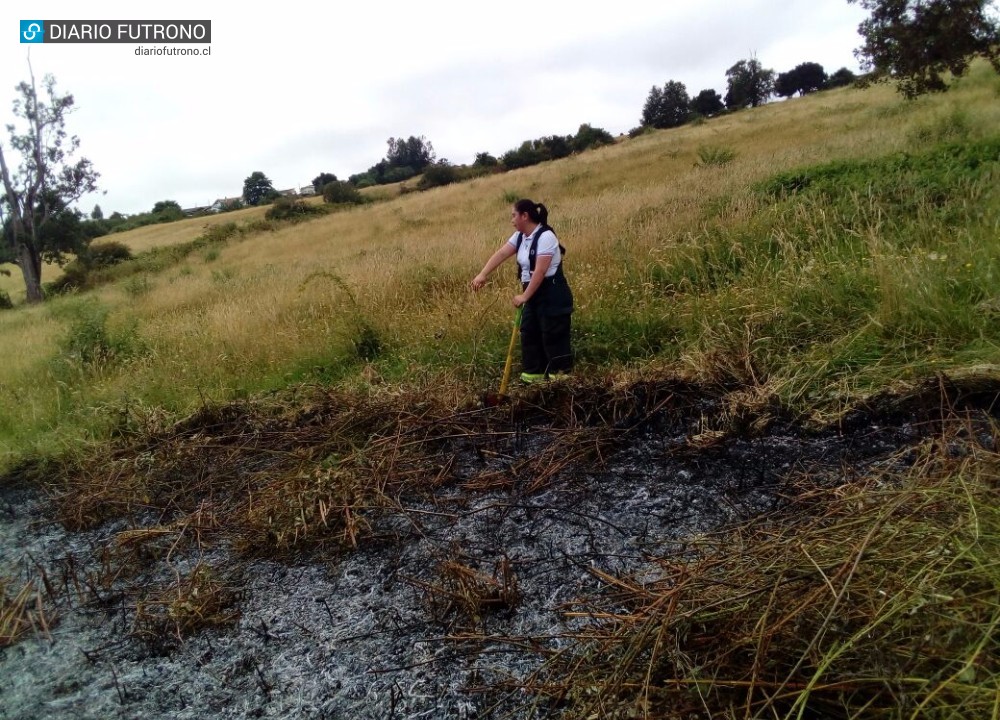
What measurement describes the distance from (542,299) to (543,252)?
1.25 feet

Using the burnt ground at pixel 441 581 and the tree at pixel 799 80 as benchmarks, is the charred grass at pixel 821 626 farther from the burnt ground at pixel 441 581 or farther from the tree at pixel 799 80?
the tree at pixel 799 80

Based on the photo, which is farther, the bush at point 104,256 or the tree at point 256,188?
the tree at point 256,188

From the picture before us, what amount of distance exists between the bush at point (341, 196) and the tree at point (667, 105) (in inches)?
868

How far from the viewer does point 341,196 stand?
132ft

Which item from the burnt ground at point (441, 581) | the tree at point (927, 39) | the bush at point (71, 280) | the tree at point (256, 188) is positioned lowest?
the burnt ground at point (441, 581)

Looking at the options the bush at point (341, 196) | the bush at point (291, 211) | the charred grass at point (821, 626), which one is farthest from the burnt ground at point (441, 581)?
the bush at point (341, 196)

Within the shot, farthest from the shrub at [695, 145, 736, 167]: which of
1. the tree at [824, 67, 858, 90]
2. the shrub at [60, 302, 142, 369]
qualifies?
the tree at [824, 67, 858, 90]

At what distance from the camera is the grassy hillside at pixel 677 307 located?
4125mm

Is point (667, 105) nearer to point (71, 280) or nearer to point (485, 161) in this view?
point (485, 161)

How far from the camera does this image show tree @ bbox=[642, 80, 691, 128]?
47.2 meters

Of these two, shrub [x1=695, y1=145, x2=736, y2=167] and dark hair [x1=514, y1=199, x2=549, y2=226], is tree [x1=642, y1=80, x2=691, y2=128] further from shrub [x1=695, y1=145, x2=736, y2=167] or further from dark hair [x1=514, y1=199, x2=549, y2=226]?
dark hair [x1=514, y1=199, x2=549, y2=226]

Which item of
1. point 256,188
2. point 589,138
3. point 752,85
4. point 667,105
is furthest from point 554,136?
point 256,188

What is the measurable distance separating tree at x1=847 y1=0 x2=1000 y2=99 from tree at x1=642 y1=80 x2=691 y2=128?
3566cm

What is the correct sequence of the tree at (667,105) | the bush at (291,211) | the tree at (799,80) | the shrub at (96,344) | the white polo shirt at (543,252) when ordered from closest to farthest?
the white polo shirt at (543,252) → the shrub at (96,344) → the bush at (291,211) → the tree at (667,105) → the tree at (799,80)
